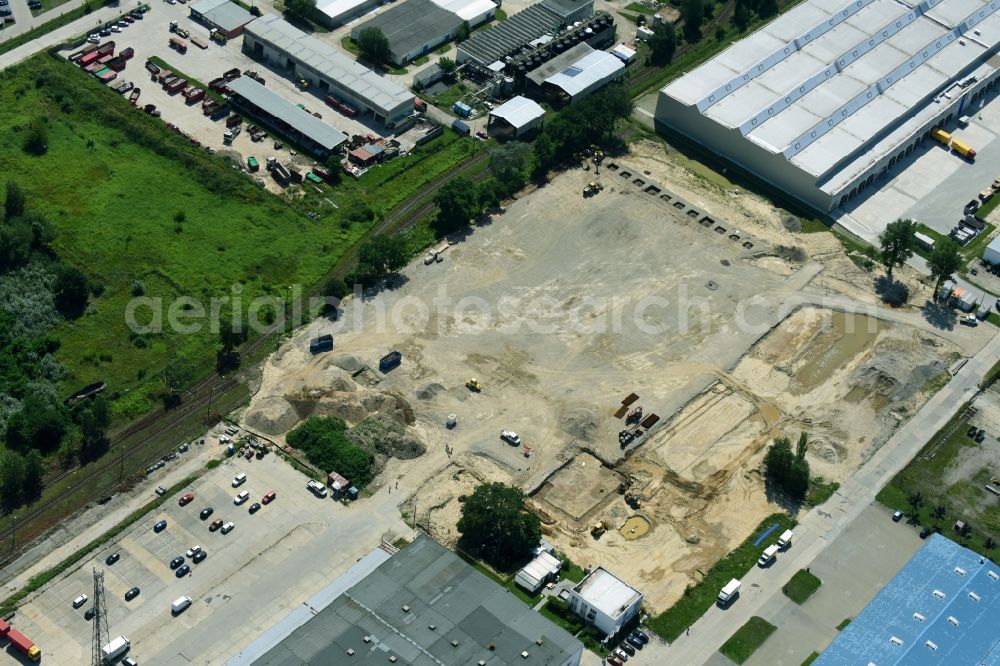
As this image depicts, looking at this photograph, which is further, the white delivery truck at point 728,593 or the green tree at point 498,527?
the green tree at point 498,527

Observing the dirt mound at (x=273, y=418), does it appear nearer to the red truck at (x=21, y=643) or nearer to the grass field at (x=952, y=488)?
the red truck at (x=21, y=643)

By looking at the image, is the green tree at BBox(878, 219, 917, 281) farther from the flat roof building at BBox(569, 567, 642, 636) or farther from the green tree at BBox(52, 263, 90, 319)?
the green tree at BBox(52, 263, 90, 319)

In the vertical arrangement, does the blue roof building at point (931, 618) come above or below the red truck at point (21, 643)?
above

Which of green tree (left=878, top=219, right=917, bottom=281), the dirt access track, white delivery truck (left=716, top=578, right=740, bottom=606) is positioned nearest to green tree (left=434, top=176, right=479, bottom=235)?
the dirt access track

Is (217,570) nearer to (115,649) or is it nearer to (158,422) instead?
(115,649)

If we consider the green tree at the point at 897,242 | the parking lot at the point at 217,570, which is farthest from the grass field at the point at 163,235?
the green tree at the point at 897,242

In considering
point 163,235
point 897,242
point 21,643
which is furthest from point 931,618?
point 163,235
